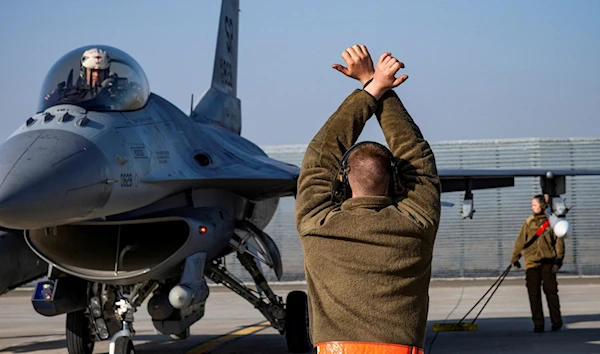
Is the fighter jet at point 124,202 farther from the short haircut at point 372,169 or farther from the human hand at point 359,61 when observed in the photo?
the short haircut at point 372,169

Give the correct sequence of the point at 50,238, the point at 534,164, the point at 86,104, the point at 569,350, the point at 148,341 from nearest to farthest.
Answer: the point at 86,104 < the point at 50,238 < the point at 569,350 < the point at 148,341 < the point at 534,164

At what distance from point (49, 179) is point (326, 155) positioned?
13.3ft

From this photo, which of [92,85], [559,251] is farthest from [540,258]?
[92,85]

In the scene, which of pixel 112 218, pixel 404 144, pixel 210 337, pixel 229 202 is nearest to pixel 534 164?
pixel 210 337

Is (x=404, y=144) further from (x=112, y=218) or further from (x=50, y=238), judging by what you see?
(x=50, y=238)

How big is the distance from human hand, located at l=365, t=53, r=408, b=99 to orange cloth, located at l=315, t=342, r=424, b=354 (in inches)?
33.4

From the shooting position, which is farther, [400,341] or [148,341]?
[148,341]

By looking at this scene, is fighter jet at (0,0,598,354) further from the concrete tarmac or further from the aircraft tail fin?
the concrete tarmac

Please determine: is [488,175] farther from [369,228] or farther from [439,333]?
[369,228]

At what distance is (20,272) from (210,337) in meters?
3.50

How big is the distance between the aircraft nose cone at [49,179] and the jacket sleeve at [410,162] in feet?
13.1

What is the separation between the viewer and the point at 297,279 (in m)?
23.2

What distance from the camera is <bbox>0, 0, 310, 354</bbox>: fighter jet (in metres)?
6.80

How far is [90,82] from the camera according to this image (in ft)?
25.7
